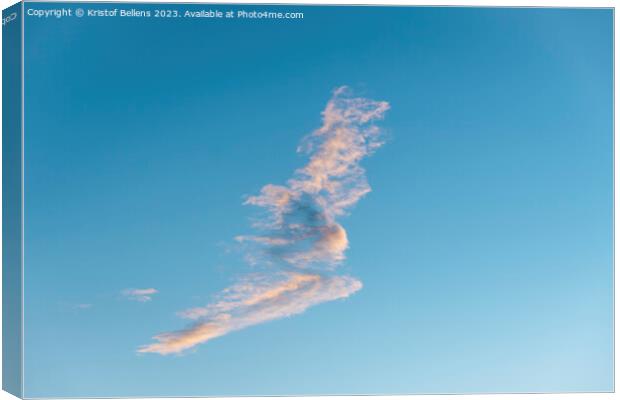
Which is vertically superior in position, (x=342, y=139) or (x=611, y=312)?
(x=342, y=139)

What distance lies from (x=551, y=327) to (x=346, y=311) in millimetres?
2639

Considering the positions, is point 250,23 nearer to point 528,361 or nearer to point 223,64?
point 223,64

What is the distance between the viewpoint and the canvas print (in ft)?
51.3

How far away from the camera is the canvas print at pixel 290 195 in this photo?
51.3ft

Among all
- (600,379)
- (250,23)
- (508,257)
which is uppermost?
(250,23)

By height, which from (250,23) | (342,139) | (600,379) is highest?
(250,23)

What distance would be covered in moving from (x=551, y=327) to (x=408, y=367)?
1896 millimetres

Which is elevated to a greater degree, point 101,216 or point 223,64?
point 223,64

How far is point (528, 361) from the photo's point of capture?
16.2m

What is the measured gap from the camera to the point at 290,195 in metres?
15.8

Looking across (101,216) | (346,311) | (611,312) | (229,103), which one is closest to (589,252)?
(611,312)

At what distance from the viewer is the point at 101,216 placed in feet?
51.2

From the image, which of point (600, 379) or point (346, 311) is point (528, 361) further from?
point (346, 311)

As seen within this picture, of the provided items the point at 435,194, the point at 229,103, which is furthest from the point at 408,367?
the point at 229,103
